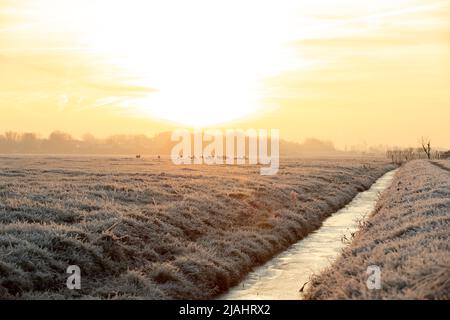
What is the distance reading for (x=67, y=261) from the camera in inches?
722

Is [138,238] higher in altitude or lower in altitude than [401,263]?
lower

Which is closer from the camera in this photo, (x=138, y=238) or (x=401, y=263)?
(x=401, y=263)

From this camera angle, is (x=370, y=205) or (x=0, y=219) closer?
(x=0, y=219)

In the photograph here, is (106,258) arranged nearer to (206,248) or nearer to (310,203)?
(206,248)

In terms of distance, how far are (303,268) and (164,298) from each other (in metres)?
7.85

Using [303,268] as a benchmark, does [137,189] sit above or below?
above

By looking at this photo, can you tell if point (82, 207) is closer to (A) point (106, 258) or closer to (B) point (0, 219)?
(B) point (0, 219)

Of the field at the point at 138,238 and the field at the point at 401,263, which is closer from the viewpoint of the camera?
the field at the point at 401,263

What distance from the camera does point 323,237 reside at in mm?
31312

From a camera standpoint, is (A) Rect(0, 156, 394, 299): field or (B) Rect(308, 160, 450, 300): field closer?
(B) Rect(308, 160, 450, 300): field
